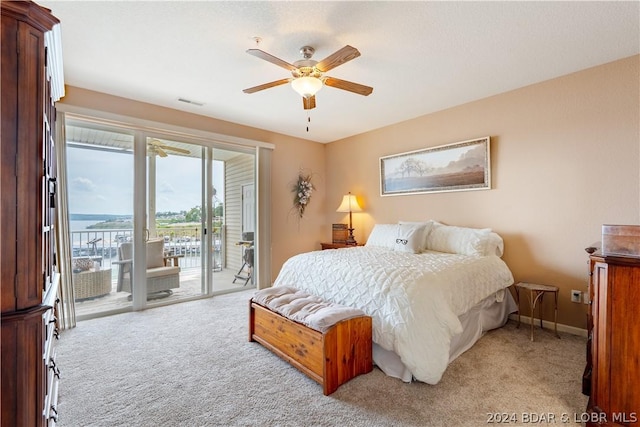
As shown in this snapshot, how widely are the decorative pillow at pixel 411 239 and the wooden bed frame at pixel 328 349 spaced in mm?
1486

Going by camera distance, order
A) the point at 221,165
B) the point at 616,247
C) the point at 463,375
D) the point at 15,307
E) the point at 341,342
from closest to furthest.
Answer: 1. the point at 15,307
2. the point at 616,247
3. the point at 341,342
4. the point at 463,375
5. the point at 221,165

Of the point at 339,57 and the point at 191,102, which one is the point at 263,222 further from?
the point at 339,57

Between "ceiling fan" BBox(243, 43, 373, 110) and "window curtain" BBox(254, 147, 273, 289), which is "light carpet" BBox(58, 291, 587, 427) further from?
"ceiling fan" BBox(243, 43, 373, 110)

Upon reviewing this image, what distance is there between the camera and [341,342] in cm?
199

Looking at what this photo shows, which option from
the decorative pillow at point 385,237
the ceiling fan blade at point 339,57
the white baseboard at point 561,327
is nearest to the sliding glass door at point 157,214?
the decorative pillow at point 385,237

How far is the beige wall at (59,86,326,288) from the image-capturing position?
12.2 feet

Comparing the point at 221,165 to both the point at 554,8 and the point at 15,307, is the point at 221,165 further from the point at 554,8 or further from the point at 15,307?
the point at 554,8

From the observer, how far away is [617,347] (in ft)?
4.90

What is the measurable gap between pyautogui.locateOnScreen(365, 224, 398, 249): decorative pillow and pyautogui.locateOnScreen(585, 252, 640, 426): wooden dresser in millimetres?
2189

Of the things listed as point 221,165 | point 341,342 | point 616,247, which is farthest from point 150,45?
point 616,247

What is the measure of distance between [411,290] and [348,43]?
2.00 meters

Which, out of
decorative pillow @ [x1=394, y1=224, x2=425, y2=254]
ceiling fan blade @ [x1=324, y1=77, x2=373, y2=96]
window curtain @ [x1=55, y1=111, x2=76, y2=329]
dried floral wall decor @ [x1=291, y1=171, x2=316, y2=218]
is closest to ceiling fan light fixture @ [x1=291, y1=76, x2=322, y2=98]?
ceiling fan blade @ [x1=324, y1=77, x2=373, y2=96]

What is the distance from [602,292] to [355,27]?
2.28 meters

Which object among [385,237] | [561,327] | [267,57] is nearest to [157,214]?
[267,57]
